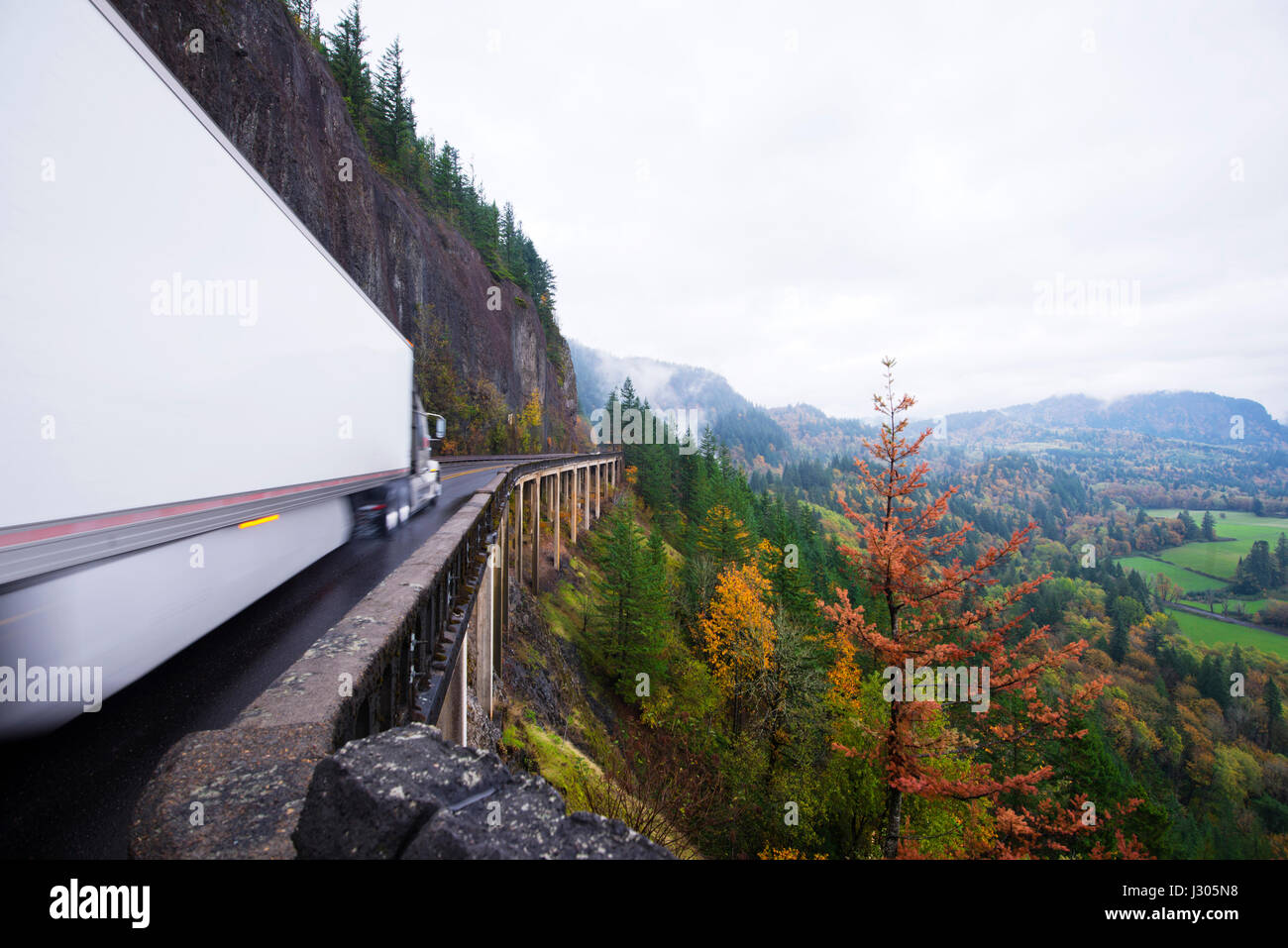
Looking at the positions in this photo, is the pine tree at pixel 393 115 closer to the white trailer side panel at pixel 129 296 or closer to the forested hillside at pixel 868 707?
the forested hillside at pixel 868 707

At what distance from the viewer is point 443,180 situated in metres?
46.3

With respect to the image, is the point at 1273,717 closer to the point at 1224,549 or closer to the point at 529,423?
the point at 529,423

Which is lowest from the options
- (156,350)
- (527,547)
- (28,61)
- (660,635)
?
(660,635)

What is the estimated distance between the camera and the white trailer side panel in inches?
98.8

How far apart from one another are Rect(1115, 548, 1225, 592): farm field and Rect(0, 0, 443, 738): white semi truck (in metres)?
167

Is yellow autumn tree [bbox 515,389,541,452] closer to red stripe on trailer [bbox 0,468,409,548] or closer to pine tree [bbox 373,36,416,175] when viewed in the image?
pine tree [bbox 373,36,416,175]

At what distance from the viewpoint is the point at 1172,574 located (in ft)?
433

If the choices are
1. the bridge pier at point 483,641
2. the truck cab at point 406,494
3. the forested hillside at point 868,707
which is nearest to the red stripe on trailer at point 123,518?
the truck cab at point 406,494

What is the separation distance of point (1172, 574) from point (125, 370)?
643ft

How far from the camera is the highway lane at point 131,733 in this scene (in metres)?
2.34

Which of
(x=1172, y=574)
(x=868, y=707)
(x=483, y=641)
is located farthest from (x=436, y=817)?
(x=1172, y=574)

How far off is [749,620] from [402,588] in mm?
18509
